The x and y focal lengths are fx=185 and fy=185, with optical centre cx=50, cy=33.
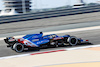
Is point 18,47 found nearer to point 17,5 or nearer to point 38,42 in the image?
point 38,42

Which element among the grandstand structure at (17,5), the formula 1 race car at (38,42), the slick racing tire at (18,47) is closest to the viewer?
the slick racing tire at (18,47)

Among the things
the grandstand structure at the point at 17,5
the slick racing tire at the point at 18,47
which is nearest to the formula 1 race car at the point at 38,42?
the slick racing tire at the point at 18,47

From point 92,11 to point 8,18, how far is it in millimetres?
12119

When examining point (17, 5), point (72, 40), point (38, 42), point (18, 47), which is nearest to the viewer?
point (18, 47)

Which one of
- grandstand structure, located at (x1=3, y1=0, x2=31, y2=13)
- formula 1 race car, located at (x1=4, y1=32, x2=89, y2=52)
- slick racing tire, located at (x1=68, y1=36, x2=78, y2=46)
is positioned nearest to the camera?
formula 1 race car, located at (x1=4, y1=32, x2=89, y2=52)

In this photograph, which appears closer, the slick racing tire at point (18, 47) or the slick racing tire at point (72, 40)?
the slick racing tire at point (18, 47)

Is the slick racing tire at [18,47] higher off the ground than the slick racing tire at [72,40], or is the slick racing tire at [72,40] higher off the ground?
the slick racing tire at [72,40]

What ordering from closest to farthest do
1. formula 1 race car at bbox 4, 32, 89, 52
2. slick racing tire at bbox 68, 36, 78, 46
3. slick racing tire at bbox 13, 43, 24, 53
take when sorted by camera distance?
slick racing tire at bbox 13, 43, 24, 53, formula 1 race car at bbox 4, 32, 89, 52, slick racing tire at bbox 68, 36, 78, 46

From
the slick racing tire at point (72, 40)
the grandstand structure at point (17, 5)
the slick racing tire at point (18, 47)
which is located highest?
the grandstand structure at point (17, 5)

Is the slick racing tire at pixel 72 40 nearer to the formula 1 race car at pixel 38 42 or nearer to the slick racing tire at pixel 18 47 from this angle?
the formula 1 race car at pixel 38 42

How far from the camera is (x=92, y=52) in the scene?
10.8 metres

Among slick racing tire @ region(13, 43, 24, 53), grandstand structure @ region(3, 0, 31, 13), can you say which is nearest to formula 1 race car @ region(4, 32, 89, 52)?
slick racing tire @ region(13, 43, 24, 53)

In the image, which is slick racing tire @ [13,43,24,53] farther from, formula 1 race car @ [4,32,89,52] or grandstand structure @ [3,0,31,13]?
grandstand structure @ [3,0,31,13]

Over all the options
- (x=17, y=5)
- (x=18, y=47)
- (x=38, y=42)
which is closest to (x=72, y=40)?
(x=38, y=42)
